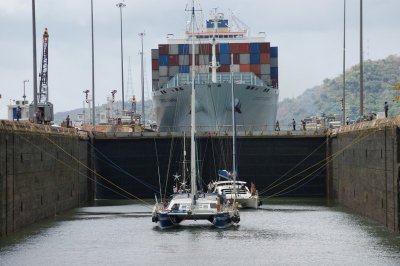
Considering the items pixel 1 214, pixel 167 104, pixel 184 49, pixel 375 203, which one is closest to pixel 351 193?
pixel 375 203

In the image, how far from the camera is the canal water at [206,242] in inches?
1812

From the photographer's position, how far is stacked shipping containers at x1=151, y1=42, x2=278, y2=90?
12275cm

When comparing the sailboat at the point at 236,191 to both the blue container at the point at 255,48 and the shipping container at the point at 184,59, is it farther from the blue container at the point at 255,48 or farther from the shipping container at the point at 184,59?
the blue container at the point at 255,48

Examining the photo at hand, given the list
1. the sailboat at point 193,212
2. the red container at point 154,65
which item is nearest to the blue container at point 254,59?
the red container at point 154,65

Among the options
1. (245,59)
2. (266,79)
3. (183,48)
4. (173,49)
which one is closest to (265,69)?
(266,79)

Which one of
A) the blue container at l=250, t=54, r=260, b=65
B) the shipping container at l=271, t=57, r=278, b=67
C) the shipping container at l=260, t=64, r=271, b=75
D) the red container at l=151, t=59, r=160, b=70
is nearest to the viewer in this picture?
the shipping container at l=260, t=64, r=271, b=75

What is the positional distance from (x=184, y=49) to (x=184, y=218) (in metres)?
70.2

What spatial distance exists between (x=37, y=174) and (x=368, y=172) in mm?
21790

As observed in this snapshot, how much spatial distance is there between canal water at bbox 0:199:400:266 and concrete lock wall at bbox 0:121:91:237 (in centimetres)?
113

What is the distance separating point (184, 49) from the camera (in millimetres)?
127562

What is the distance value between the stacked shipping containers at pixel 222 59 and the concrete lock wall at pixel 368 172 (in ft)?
121

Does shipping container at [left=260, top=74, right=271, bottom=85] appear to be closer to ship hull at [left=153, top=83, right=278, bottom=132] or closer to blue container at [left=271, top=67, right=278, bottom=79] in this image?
blue container at [left=271, top=67, right=278, bottom=79]

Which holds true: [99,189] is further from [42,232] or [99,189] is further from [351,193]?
[42,232]

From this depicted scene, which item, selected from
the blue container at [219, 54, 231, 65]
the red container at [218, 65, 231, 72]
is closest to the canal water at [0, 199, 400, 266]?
the red container at [218, 65, 231, 72]
